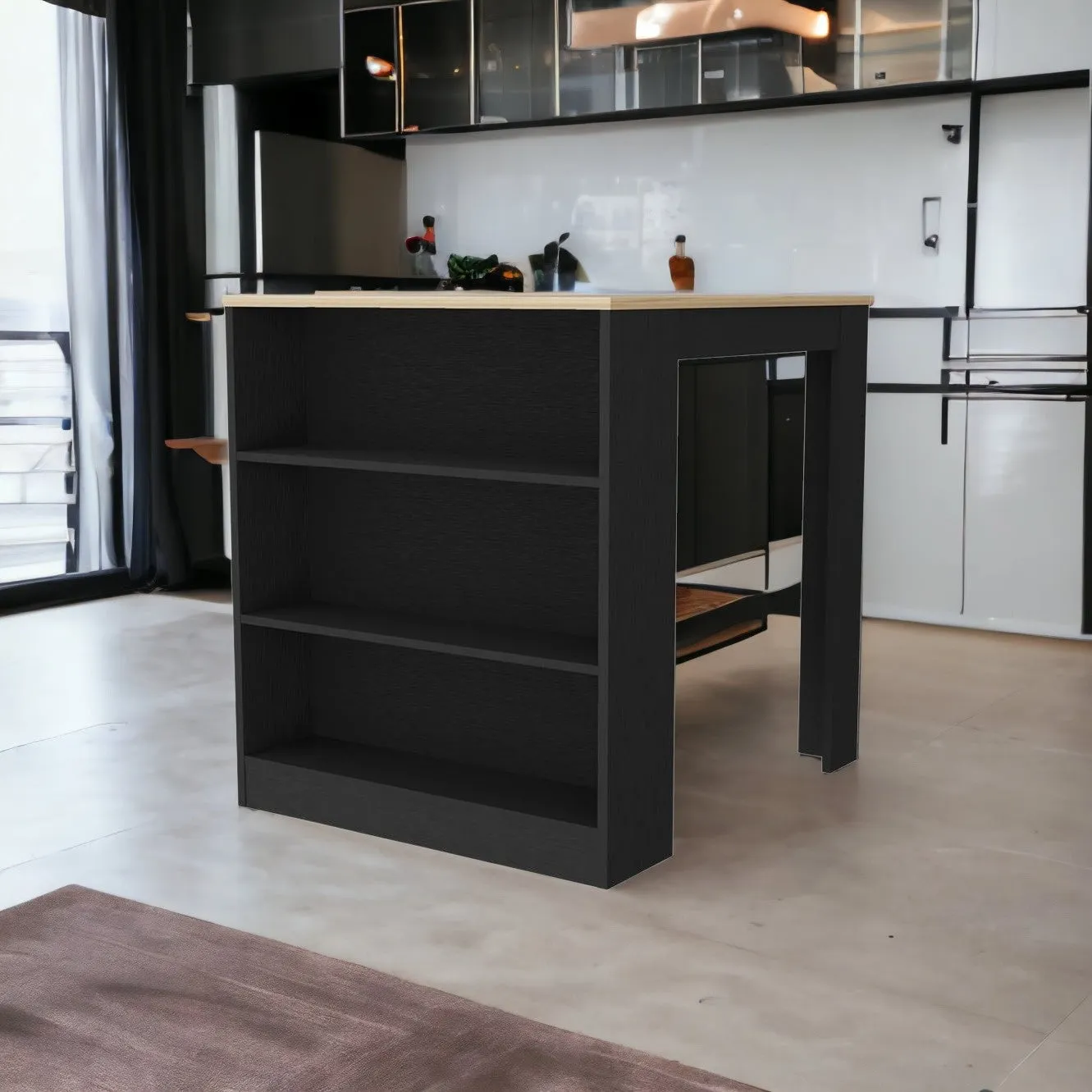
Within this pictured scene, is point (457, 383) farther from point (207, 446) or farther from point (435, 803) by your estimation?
point (207, 446)

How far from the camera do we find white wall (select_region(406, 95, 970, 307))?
16.8 ft

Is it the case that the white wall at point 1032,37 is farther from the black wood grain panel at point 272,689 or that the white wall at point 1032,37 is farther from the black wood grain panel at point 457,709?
the black wood grain panel at point 272,689

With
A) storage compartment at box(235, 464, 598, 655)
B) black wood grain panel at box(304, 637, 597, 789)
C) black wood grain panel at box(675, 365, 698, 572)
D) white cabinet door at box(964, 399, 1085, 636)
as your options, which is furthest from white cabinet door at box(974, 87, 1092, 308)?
black wood grain panel at box(304, 637, 597, 789)

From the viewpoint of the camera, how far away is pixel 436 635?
9.58 ft

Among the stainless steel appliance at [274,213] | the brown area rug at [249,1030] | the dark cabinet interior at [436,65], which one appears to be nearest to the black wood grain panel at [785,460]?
the brown area rug at [249,1030]

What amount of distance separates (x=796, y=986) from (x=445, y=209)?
4.56m

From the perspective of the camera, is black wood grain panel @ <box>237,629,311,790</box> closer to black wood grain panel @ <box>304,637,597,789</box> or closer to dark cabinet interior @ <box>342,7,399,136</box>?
black wood grain panel @ <box>304,637,597,789</box>

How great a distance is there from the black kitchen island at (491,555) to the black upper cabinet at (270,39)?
9.65ft

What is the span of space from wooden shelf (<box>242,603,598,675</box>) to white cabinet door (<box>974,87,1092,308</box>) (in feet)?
9.12

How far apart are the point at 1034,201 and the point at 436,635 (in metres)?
3.05

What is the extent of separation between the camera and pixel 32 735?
12.5 feet

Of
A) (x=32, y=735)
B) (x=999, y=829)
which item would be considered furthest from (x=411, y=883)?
(x=32, y=735)

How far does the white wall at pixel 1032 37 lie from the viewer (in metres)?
4.68

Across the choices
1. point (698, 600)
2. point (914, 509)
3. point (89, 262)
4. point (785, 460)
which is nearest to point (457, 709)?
point (698, 600)
